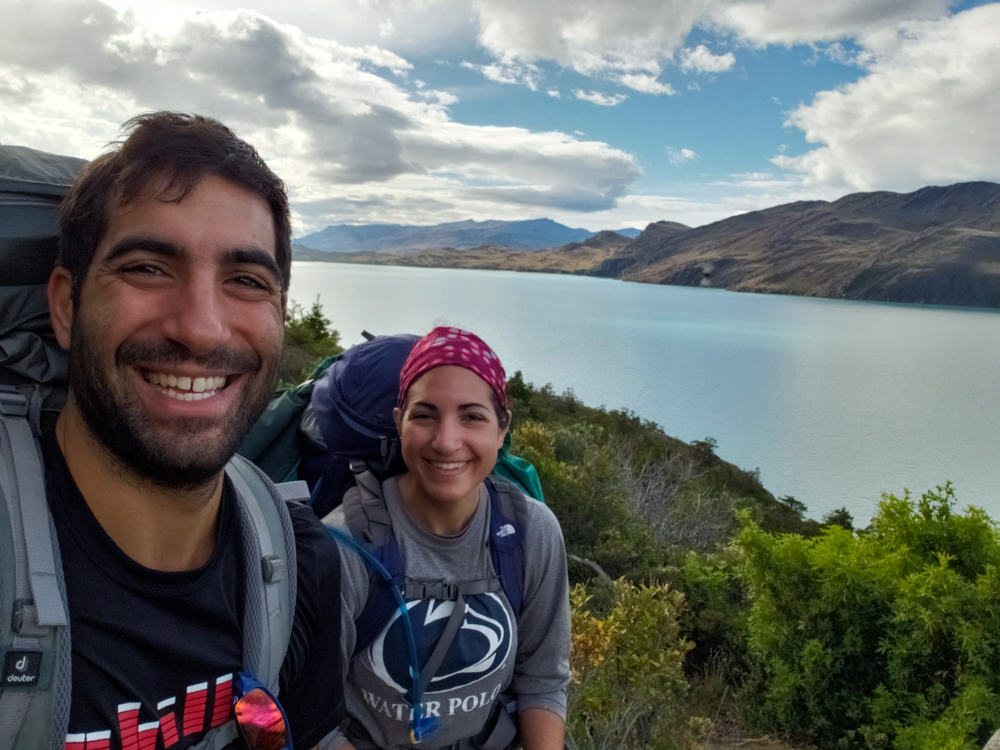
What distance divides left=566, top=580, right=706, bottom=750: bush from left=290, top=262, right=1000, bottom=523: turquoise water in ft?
8.12

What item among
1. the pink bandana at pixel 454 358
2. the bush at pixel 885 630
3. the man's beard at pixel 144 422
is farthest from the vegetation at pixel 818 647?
the man's beard at pixel 144 422

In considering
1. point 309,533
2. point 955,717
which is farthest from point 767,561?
point 309,533

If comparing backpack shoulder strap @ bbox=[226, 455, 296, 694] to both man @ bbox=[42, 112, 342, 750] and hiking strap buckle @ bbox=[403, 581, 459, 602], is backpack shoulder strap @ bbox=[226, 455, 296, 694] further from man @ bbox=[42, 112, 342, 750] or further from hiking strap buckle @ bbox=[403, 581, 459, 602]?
hiking strap buckle @ bbox=[403, 581, 459, 602]

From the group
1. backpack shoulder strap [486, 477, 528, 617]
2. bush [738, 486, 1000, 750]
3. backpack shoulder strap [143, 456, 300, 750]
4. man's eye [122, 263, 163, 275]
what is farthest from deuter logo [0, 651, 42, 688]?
bush [738, 486, 1000, 750]

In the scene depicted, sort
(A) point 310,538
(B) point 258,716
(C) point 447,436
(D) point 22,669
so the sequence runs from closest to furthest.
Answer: (D) point 22,669
(B) point 258,716
(A) point 310,538
(C) point 447,436

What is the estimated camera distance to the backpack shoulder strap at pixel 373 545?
1692mm

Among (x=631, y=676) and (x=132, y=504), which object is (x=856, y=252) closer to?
(x=631, y=676)

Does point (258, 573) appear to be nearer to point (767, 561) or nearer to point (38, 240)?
point (38, 240)

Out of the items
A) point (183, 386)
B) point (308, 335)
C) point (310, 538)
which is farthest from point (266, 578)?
point (308, 335)

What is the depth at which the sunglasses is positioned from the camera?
121 cm

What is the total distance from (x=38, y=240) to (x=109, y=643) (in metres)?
0.77

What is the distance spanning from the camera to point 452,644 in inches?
68.9

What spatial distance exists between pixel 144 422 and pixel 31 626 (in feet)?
1.14

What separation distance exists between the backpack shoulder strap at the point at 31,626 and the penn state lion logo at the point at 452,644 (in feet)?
2.72
